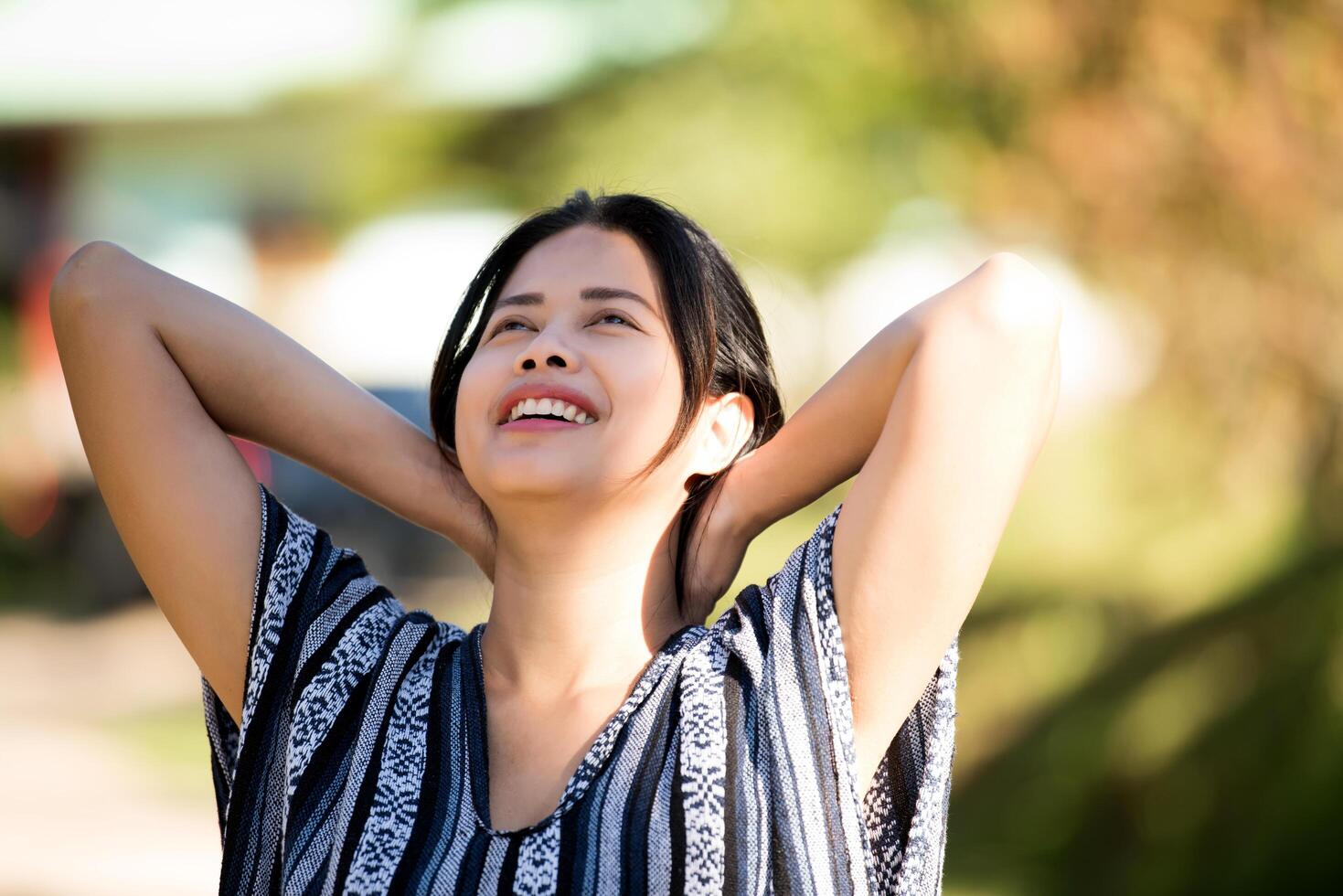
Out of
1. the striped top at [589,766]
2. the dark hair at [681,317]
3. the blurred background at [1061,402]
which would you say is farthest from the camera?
the blurred background at [1061,402]

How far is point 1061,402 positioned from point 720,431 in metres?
3.02

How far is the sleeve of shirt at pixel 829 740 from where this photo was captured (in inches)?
61.7

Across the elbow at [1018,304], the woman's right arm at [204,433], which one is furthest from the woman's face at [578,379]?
the elbow at [1018,304]

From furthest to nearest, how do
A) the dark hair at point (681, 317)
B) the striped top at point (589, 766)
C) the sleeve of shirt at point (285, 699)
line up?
the dark hair at point (681, 317) < the sleeve of shirt at point (285, 699) < the striped top at point (589, 766)

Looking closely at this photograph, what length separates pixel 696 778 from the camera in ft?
5.16

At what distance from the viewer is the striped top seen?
1.55 m

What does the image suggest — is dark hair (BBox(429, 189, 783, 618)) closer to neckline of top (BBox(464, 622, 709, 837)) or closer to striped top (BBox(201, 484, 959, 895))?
neckline of top (BBox(464, 622, 709, 837))

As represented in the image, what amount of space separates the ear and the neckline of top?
20 cm

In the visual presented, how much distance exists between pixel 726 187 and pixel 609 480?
5.11 meters

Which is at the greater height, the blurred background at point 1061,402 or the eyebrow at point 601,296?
the blurred background at point 1061,402

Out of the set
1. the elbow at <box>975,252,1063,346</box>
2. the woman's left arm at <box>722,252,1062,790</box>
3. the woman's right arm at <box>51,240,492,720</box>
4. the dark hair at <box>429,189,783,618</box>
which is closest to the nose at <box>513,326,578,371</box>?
the dark hair at <box>429,189,783,618</box>

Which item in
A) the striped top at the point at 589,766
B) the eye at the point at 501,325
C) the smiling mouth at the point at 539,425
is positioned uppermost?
the eye at the point at 501,325

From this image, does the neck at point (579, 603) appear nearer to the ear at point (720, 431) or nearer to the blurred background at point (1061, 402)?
the ear at point (720, 431)

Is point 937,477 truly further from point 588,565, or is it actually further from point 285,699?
point 285,699
